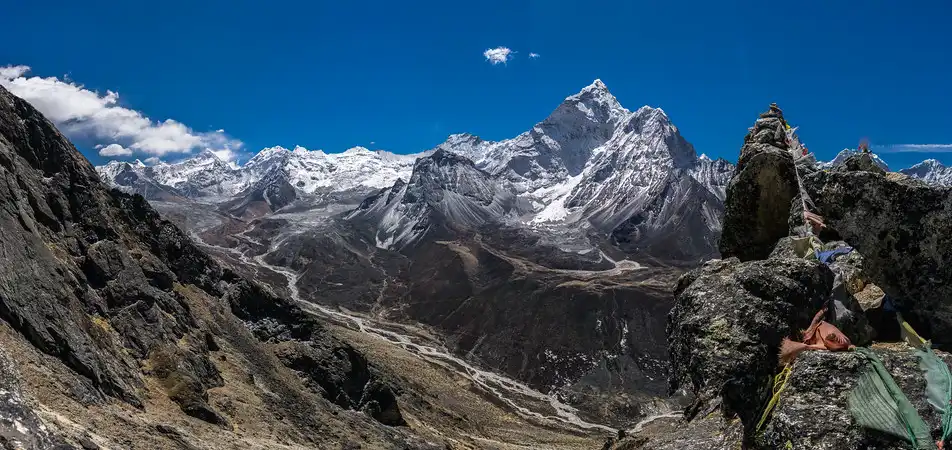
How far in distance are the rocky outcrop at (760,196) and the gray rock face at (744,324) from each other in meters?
7.76

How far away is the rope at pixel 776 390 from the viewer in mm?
8461

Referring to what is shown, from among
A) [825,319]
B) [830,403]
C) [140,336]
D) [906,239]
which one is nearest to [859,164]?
[906,239]

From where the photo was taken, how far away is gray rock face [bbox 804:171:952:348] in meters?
11.4

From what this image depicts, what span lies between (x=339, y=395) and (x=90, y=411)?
32.8m

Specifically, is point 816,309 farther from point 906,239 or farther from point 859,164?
point 859,164

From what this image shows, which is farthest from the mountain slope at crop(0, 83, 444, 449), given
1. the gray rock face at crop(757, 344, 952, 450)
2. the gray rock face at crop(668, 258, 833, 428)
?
the gray rock face at crop(757, 344, 952, 450)

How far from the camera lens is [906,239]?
12148 millimetres

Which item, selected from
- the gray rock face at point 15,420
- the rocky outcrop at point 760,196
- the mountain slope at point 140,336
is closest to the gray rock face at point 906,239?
the rocky outcrop at point 760,196

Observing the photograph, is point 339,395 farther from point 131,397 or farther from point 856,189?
point 856,189

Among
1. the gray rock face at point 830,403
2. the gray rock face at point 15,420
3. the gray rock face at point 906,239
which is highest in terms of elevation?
the gray rock face at point 906,239

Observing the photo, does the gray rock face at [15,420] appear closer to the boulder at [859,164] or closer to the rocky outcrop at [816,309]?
the rocky outcrop at [816,309]

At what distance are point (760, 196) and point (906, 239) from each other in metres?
7.56

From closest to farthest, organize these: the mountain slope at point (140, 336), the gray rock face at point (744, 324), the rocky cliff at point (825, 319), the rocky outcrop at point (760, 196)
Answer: the rocky cliff at point (825, 319) < the gray rock face at point (744, 324) < the rocky outcrop at point (760, 196) < the mountain slope at point (140, 336)

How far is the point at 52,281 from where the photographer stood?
3472cm
